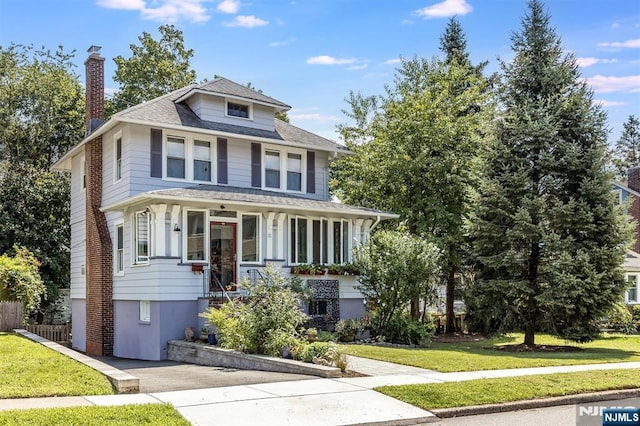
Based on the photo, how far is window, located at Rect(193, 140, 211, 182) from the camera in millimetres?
21252

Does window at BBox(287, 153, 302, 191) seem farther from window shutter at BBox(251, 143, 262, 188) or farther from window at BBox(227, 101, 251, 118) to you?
window at BBox(227, 101, 251, 118)

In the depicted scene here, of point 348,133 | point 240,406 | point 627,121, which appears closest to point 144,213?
point 240,406

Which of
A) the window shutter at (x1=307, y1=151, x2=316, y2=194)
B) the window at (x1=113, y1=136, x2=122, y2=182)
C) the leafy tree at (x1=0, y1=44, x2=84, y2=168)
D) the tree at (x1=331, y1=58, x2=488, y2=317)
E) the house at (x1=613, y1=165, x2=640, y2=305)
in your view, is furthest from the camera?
the leafy tree at (x1=0, y1=44, x2=84, y2=168)

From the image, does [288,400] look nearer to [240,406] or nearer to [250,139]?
[240,406]

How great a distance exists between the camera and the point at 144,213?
1927cm

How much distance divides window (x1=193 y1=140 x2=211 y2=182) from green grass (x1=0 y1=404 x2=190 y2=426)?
13152mm

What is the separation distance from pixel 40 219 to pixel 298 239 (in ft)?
58.8

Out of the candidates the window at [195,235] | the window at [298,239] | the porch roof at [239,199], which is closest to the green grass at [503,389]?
the porch roof at [239,199]

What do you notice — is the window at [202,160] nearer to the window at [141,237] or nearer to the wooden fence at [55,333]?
the window at [141,237]

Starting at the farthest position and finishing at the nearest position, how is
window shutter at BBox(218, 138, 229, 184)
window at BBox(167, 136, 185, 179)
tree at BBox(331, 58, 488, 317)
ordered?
tree at BBox(331, 58, 488, 317) < window shutter at BBox(218, 138, 229, 184) < window at BBox(167, 136, 185, 179)

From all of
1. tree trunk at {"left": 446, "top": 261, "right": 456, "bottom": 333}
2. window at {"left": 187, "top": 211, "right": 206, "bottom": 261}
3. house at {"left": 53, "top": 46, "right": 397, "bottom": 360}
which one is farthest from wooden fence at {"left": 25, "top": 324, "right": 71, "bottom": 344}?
tree trunk at {"left": 446, "top": 261, "right": 456, "bottom": 333}

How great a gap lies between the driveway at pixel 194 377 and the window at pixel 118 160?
7.33 meters

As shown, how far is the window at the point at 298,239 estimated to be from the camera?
21.0 m

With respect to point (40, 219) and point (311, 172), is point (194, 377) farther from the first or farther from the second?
point (40, 219)
